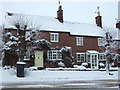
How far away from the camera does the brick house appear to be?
29828mm

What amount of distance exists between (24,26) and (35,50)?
15.5 feet

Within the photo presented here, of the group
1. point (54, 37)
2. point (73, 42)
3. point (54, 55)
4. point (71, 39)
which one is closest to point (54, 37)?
point (54, 37)

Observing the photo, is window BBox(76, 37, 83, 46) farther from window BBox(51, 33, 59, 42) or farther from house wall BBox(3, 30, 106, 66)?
window BBox(51, 33, 59, 42)

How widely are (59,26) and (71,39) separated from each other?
2.57m

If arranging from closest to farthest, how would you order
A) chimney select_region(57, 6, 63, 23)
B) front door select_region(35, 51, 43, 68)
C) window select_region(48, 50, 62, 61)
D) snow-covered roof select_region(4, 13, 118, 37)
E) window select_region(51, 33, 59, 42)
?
front door select_region(35, 51, 43, 68), window select_region(48, 50, 62, 61), snow-covered roof select_region(4, 13, 118, 37), window select_region(51, 33, 59, 42), chimney select_region(57, 6, 63, 23)

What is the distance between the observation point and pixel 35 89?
1324 cm

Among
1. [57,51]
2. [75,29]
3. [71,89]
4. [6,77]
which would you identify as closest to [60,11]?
[75,29]

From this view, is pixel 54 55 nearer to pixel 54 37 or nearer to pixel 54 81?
pixel 54 37

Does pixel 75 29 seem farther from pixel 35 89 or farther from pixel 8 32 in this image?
pixel 35 89

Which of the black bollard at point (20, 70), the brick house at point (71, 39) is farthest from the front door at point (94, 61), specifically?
the black bollard at point (20, 70)

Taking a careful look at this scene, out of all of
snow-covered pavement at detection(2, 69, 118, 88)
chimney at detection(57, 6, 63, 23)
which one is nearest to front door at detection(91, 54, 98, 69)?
chimney at detection(57, 6, 63, 23)

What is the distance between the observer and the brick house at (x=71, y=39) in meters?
29.8

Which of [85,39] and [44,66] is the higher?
[85,39]

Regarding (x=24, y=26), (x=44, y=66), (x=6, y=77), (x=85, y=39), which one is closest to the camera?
(x=6, y=77)
